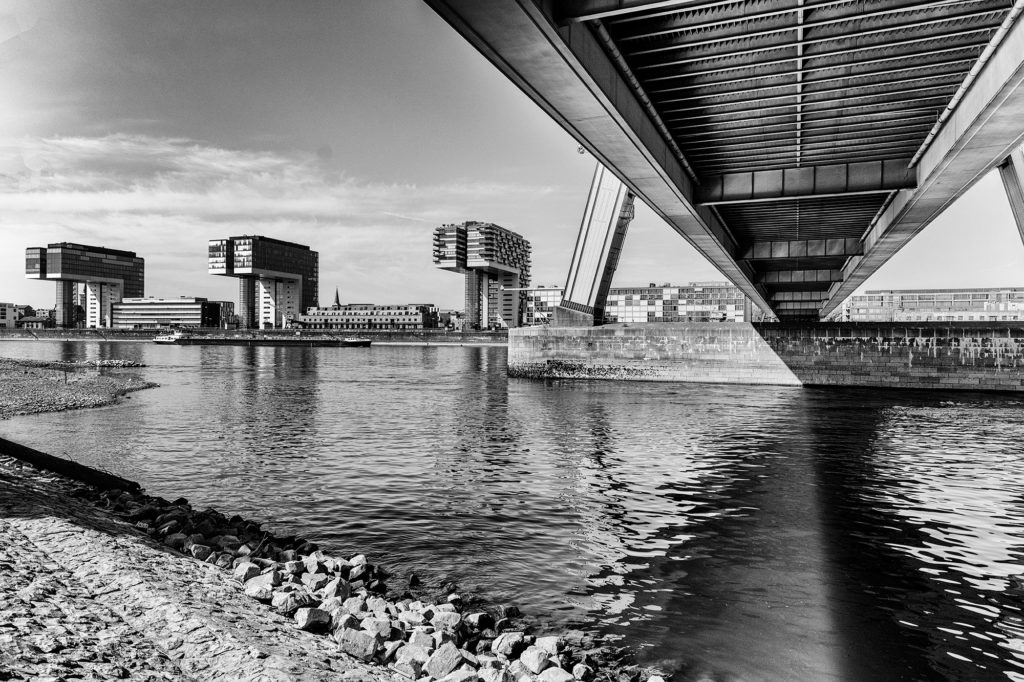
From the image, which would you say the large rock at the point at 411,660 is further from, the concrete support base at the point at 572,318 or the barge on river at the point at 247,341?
the barge on river at the point at 247,341

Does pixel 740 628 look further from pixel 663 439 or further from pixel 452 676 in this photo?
pixel 663 439

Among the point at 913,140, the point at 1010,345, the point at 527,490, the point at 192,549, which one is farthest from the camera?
the point at 1010,345

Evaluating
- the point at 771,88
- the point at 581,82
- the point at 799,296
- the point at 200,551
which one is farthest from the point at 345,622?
the point at 799,296

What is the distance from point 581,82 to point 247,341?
15661 cm

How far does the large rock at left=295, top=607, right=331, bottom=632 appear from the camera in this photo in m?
6.30

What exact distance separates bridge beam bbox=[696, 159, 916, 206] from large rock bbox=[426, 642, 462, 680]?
869 inches

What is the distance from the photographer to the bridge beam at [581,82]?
9836mm

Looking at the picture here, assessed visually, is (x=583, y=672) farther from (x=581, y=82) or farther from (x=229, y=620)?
(x=581, y=82)

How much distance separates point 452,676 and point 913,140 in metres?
21.5

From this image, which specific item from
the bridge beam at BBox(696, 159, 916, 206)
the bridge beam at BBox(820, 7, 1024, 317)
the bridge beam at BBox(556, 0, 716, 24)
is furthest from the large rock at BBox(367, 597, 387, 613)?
the bridge beam at BBox(696, 159, 916, 206)

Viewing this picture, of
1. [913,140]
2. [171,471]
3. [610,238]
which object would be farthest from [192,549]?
[610,238]

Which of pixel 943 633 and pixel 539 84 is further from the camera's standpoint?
pixel 539 84

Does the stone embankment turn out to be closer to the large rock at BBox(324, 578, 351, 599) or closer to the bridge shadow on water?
the large rock at BBox(324, 578, 351, 599)

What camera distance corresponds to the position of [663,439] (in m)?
21.1
